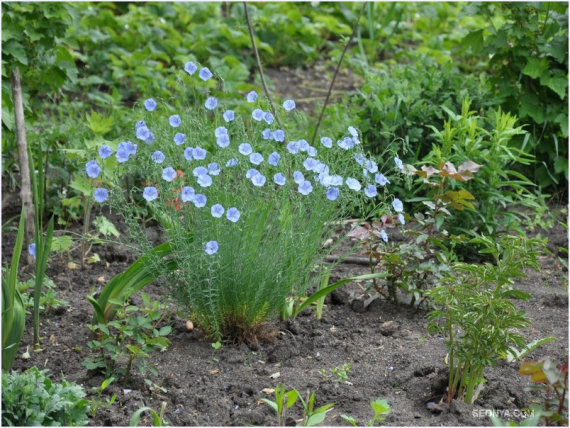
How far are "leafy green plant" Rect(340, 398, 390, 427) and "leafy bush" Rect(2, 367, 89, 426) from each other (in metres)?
0.84

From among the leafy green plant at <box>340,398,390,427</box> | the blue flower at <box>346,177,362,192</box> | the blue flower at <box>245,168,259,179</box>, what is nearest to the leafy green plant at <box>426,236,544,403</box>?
the leafy green plant at <box>340,398,390,427</box>

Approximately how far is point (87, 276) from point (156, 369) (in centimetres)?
100

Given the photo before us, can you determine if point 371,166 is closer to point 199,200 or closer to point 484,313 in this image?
point 199,200

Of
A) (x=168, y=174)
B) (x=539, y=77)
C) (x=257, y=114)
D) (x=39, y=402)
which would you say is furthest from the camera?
(x=539, y=77)

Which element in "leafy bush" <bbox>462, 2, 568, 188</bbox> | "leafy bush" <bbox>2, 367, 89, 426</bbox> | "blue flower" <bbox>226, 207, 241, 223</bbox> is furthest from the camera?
"leafy bush" <bbox>462, 2, 568, 188</bbox>

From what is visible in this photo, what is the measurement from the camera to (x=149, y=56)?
6.21 metres

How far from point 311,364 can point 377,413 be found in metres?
0.62

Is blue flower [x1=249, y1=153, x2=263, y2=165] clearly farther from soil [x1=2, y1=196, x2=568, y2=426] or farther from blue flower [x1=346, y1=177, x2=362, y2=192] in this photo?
soil [x1=2, y1=196, x2=568, y2=426]

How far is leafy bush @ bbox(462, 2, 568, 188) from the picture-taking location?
496cm

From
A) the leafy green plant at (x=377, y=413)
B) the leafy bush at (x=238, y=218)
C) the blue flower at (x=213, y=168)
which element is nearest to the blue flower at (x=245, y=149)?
the leafy bush at (x=238, y=218)

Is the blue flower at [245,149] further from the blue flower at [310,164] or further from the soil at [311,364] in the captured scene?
the soil at [311,364]

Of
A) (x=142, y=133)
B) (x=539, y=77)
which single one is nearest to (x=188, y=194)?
(x=142, y=133)

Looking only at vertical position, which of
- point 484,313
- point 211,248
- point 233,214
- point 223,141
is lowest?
point 484,313

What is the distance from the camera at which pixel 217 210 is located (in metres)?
3.08
